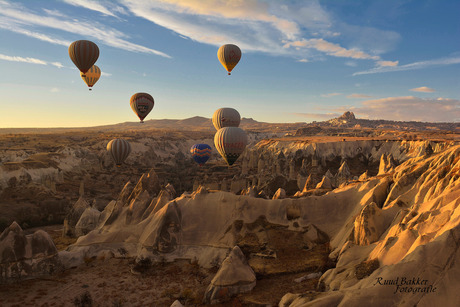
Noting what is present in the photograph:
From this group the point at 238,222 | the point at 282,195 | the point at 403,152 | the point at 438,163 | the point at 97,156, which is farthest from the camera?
the point at 97,156

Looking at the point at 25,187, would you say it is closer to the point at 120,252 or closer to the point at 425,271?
the point at 120,252

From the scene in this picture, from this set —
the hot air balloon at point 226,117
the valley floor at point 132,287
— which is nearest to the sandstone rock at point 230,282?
the valley floor at point 132,287

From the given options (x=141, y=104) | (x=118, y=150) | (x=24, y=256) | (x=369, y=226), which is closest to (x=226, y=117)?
(x=141, y=104)

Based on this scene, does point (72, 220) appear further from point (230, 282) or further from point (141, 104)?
point (230, 282)

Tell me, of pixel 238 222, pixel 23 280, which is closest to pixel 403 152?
pixel 238 222

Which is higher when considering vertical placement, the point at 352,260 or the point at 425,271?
the point at 425,271

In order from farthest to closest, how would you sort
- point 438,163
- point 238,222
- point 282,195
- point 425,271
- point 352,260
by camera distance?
point 282,195
point 238,222
point 438,163
point 352,260
point 425,271
